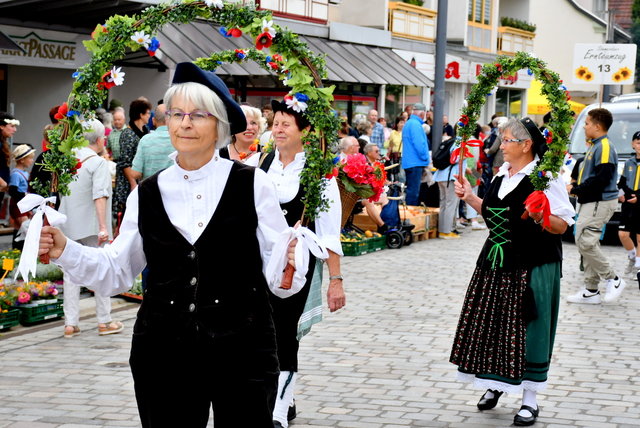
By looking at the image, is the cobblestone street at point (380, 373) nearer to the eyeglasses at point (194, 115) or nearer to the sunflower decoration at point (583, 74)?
the eyeglasses at point (194, 115)

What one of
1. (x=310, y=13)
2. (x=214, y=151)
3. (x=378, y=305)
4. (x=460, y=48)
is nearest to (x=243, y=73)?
(x=310, y=13)

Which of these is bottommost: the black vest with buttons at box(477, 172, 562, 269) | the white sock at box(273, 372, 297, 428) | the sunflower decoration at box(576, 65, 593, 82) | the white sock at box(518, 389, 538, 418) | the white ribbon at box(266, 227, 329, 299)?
the white sock at box(518, 389, 538, 418)

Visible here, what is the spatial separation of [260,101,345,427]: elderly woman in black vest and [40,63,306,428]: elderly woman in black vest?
1736 mm

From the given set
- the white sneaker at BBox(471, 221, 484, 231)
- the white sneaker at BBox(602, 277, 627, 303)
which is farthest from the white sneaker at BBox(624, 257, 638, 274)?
the white sneaker at BBox(471, 221, 484, 231)

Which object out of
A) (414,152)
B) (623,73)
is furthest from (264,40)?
(623,73)

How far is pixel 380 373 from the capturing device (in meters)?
7.37

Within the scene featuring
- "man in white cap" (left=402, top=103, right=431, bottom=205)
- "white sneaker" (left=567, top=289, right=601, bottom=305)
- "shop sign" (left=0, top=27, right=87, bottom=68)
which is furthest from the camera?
"man in white cap" (left=402, top=103, right=431, bottom=205)

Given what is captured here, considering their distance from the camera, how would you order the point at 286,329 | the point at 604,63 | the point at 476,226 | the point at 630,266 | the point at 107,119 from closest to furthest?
the point at 286,329 < the point at 630,266 < the point at 107,119 < the point at 476,226 < the point at 604,63

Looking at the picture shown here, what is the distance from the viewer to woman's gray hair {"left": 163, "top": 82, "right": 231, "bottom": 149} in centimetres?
364

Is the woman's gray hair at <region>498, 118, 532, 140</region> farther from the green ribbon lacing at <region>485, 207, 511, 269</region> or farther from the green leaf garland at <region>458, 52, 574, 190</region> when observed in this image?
the green ribbon lacing at <region>485, 207, 511, 269</region>

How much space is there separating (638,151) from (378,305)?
394cm

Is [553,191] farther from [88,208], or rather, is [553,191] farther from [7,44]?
[7,44]

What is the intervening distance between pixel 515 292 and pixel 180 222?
3.13 m

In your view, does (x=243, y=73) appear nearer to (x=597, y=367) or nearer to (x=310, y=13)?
(x=310, y=13)
